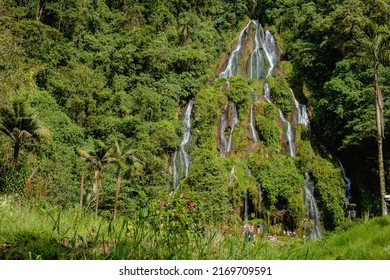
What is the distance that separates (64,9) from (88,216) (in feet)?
113

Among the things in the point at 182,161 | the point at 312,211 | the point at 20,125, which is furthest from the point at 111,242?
the point at 182,161

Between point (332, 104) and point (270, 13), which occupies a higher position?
Result: point (270, 13)

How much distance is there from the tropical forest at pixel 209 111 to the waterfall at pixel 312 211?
89mm

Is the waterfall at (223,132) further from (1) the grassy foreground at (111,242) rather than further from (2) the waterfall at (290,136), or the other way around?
(1) the grassy foreground at (111,242)

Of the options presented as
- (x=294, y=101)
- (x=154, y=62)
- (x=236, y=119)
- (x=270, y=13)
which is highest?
(x=270, y=13)

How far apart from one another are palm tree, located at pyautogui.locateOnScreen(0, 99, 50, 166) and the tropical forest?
6cm

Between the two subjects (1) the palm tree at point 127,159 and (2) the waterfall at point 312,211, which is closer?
(2) the waterfall at point 312,211

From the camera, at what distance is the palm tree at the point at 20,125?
55.8 feet

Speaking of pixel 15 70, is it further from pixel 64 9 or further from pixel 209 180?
pixel 64 9

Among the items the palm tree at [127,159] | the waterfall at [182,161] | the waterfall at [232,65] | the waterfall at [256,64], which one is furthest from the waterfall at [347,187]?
the palm tree at [127,159]

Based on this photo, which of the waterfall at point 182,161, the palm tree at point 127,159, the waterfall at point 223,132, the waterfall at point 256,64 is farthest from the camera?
the waterfall at point 256,64

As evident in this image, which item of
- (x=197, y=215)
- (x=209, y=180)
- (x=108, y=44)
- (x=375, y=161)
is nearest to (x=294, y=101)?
(x=375, y=161)

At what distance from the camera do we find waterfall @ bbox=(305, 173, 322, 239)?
21594 mm

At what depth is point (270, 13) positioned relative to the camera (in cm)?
3900
